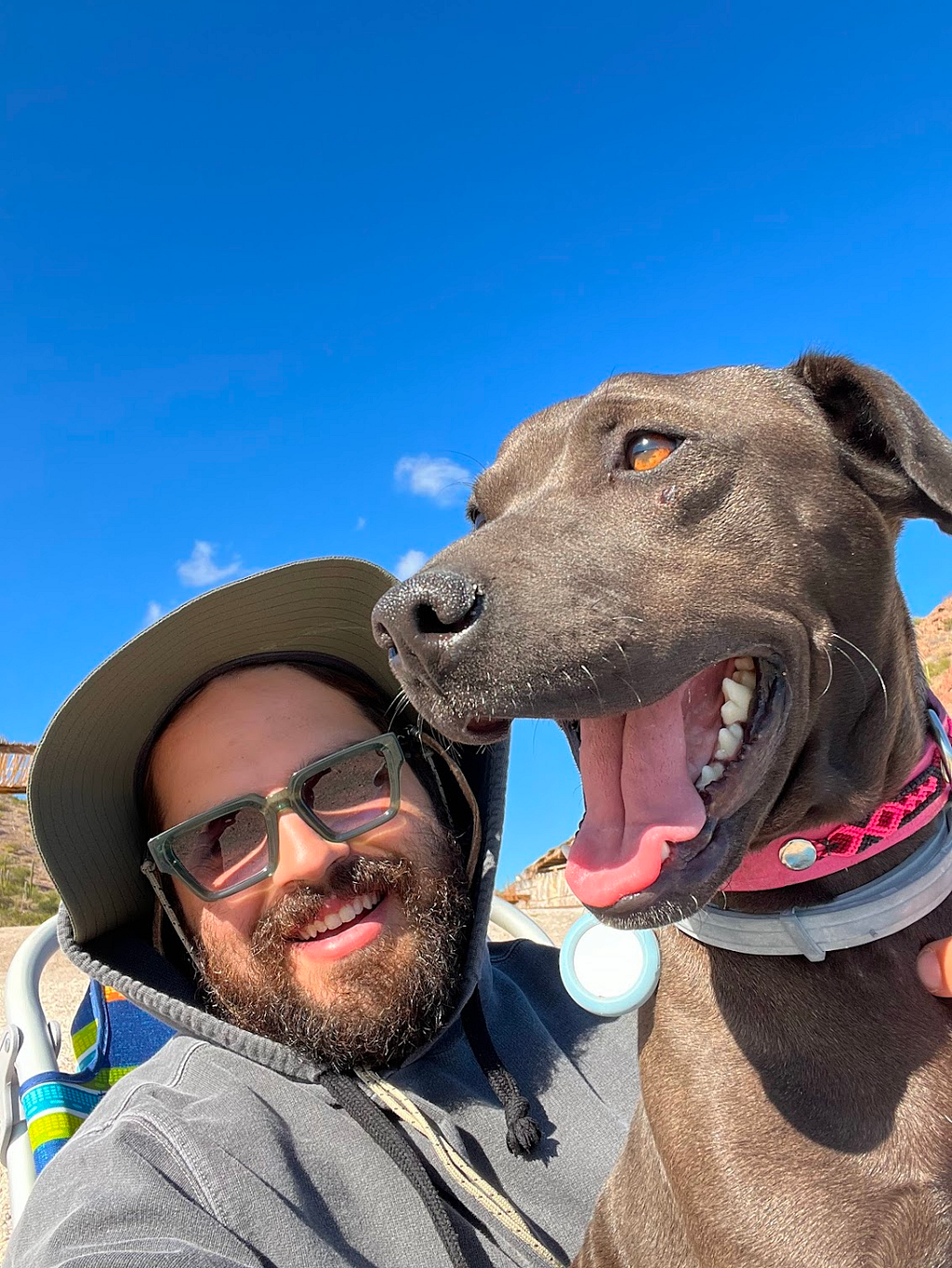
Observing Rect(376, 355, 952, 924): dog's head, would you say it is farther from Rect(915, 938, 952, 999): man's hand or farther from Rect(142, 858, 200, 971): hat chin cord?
Rect(142, 858, 200, 971): hat chin cord

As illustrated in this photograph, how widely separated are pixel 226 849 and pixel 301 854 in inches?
12.2

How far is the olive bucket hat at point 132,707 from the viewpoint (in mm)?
3162

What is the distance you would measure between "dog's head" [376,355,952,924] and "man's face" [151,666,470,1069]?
1345 mm

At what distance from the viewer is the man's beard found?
310 centimetres

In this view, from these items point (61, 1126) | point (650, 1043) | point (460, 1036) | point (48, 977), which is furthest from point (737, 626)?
point (48, 977)

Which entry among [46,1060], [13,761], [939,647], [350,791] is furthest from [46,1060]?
[939,647]

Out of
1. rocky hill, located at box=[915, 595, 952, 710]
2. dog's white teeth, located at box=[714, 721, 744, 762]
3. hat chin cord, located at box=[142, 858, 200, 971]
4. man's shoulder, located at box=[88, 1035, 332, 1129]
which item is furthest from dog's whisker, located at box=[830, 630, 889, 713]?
rocky hill, located at box=[915, 595, 952, 710]

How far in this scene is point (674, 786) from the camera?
2062 mm

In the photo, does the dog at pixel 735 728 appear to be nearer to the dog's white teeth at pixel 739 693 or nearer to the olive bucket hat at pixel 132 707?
the dog's white teeth at pixel 739 693

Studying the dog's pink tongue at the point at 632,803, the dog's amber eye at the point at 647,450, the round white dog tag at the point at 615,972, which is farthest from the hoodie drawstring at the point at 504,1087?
the dog's amber eye at the point at 647,450

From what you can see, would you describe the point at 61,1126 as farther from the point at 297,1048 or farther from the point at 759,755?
the point at 759,755

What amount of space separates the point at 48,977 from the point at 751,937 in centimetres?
996

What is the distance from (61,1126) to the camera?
347cm

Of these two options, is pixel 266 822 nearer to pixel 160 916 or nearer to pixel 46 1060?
pixel 160 916
